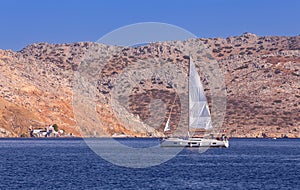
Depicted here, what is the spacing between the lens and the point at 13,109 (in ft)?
638

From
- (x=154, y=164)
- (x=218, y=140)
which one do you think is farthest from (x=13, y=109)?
(x=154, y=164)

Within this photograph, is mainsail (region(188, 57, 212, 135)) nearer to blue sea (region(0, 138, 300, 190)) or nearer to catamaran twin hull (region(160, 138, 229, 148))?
catamaran twin hull (region(160, 138, 229, 148))

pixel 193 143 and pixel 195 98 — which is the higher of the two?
pixel 195 98

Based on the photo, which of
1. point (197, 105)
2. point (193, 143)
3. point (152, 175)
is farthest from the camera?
point (193, 143)

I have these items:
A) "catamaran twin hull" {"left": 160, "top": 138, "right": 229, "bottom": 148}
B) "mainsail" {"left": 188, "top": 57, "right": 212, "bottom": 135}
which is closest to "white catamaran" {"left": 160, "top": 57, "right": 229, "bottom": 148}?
"mainsail" {"left": 188, "top": 57, "right": 212, "bottom": 135}

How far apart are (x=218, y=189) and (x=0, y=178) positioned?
66.1 ft

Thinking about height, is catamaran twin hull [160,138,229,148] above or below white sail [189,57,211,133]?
below

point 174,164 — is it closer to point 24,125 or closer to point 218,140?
point 218,140

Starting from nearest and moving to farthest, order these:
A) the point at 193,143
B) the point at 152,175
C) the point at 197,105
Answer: the point at 152,175
the point at 197,105
the point at 193,143

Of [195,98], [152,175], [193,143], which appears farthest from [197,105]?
[152,175]

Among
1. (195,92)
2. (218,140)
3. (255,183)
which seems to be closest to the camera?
(255,183)

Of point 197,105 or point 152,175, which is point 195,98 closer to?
point 197,105

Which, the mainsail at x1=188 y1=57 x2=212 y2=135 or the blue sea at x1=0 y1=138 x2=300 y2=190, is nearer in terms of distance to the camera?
the blue sea at x1=0 y1=138 x2=300 y2=190

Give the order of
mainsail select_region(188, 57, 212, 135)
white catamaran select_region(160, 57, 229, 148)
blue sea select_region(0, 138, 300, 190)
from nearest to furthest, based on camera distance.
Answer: blue sea select_region(0, 138, 300, 190)
mainsail select_region(188, 57, 212, 135)
white catamaran select_region(160, 57, 229, 148)
